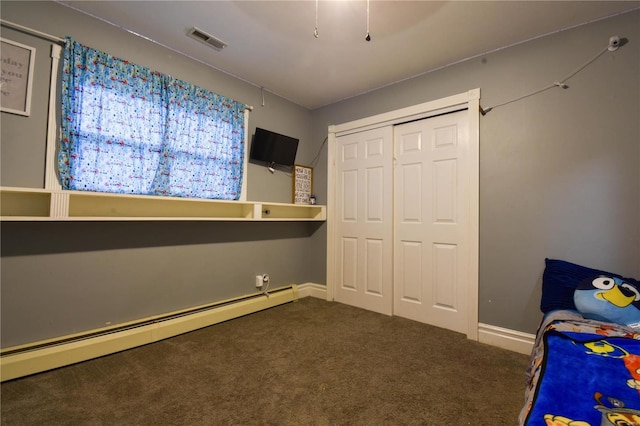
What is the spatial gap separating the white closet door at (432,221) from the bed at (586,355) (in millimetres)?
742

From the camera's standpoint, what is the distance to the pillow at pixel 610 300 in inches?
59.1

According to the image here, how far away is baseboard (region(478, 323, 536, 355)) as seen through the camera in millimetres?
2170

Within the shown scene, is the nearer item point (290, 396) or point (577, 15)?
point (290, 396)

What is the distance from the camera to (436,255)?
2705mm

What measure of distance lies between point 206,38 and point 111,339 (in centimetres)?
252

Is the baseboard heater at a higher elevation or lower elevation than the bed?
lower

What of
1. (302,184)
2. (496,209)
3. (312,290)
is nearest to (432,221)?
(496,209)

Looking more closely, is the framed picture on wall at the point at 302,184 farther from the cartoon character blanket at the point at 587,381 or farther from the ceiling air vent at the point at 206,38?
the cartoon character blanket at the point at 587,381

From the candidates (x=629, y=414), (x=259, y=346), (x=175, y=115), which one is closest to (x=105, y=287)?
(x=259, y=346)

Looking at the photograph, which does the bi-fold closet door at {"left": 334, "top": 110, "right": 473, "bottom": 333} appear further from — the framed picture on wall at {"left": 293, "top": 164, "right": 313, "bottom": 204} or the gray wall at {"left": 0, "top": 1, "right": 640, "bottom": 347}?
the framed picture on wall at {"left": 293, "top": 164, "right": 313, "bottom": 204}

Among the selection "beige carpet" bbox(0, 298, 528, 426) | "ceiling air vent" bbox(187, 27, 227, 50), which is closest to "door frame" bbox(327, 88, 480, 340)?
"beige carpet" bbox(0, 298, 528, 426)

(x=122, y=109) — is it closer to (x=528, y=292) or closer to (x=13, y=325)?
(x=13, y=325)

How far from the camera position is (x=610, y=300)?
1557 millimetres

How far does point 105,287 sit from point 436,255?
2.89 metres
